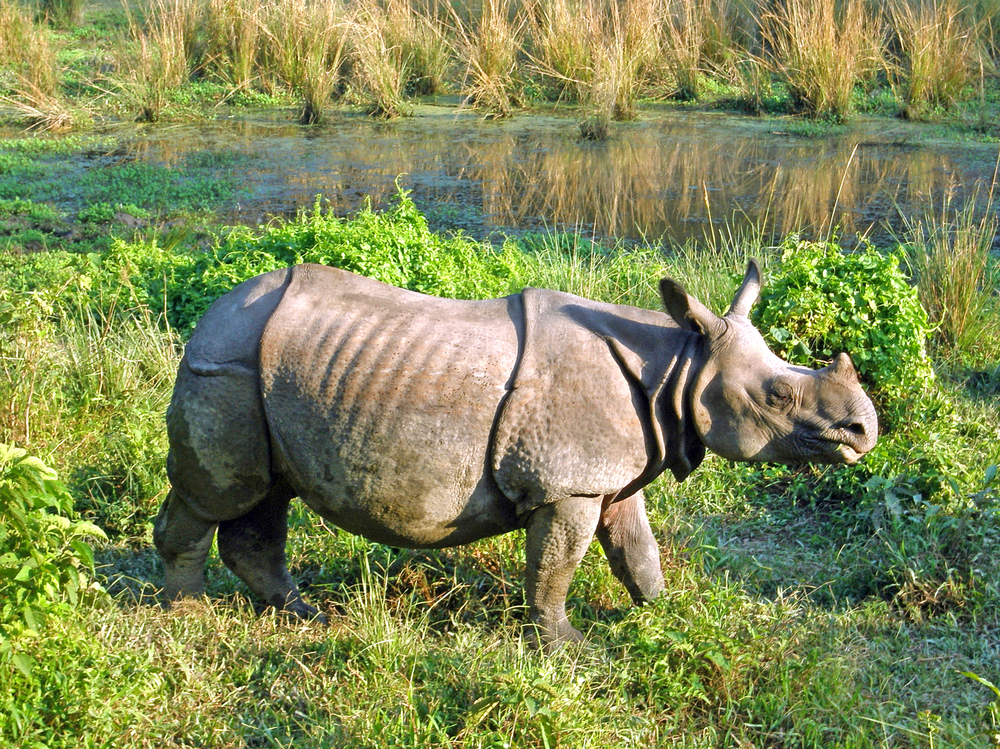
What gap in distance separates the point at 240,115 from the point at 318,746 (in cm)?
1166

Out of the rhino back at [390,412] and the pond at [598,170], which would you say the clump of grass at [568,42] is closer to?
the pond at [598,170]

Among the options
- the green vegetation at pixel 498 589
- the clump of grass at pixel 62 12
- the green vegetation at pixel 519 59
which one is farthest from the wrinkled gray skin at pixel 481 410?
the clump of grass at pixel 62 12

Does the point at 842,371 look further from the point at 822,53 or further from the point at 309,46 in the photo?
the point at 309,46

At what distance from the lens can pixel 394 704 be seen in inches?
138

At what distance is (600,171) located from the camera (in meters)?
11.7

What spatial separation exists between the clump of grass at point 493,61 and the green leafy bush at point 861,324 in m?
8.68

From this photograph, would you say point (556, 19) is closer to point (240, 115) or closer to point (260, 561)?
point (240, 115)

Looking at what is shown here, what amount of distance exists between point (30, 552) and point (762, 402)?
2421mm

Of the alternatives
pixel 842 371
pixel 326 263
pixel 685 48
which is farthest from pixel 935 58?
pixel 842 371

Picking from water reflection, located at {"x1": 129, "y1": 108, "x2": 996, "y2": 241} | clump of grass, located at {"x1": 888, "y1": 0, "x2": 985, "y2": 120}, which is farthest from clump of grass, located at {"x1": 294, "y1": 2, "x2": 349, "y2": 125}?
clump of grass, located at {"x1": 888, "y1": 0, "x2": 985, "y2": 120}

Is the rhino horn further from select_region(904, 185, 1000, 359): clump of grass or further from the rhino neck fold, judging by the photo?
select_region(904, 185, 1000, 359): clump of grass

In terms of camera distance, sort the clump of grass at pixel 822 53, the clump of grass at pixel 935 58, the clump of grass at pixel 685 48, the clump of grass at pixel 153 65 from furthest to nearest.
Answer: the clump of grass at pixel 685 48
the clump of grass at pixel 153 65
the clump of grass at pixel 935 58
the clump of grass at pixel 822 53

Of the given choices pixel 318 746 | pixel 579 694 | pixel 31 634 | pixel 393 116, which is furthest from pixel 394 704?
pixel 393 116

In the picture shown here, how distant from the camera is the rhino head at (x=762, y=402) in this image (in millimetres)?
3574
